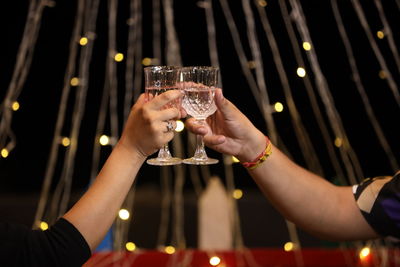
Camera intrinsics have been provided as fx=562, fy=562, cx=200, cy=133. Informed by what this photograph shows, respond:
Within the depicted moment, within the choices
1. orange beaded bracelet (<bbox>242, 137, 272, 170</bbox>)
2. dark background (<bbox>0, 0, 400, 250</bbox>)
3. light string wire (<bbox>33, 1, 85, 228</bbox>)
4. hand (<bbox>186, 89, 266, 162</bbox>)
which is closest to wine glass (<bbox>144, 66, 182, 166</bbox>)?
hand (<bbox>186, 89, 266, 162</bbox>)

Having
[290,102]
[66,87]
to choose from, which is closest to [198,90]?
[66,87]

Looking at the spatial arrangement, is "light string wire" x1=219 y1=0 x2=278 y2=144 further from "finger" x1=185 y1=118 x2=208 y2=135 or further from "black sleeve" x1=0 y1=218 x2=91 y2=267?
"black sleeve" x1=0 y1=218 x2=91 y2=267

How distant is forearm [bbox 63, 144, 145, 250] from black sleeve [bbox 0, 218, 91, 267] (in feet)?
0.08

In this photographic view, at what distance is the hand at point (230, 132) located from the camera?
1346 millimetres

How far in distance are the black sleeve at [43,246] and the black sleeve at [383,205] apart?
0.73m

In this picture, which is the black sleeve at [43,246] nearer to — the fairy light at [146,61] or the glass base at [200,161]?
the glass base at [200,161]

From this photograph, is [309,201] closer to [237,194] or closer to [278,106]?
[278,106]

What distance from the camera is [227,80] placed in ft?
8.92

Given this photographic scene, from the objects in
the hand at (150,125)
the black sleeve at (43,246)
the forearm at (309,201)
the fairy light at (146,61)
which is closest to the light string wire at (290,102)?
the fairy light at (146,61)

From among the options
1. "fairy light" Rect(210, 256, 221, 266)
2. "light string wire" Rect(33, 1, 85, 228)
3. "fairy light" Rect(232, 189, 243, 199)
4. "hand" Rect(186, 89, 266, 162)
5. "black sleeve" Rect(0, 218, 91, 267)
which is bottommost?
"black sleeve" Rect(0, 218, 91, 267)

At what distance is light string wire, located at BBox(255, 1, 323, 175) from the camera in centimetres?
242

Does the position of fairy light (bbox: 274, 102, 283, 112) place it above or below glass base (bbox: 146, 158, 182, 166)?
above

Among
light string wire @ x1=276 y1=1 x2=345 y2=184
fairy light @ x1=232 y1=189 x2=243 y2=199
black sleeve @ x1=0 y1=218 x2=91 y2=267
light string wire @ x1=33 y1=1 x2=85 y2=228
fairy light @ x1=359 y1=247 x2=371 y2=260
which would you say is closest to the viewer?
black sleeve @ x1=0 y1=218 x2=91 y2=267

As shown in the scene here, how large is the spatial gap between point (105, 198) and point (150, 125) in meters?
0.19
